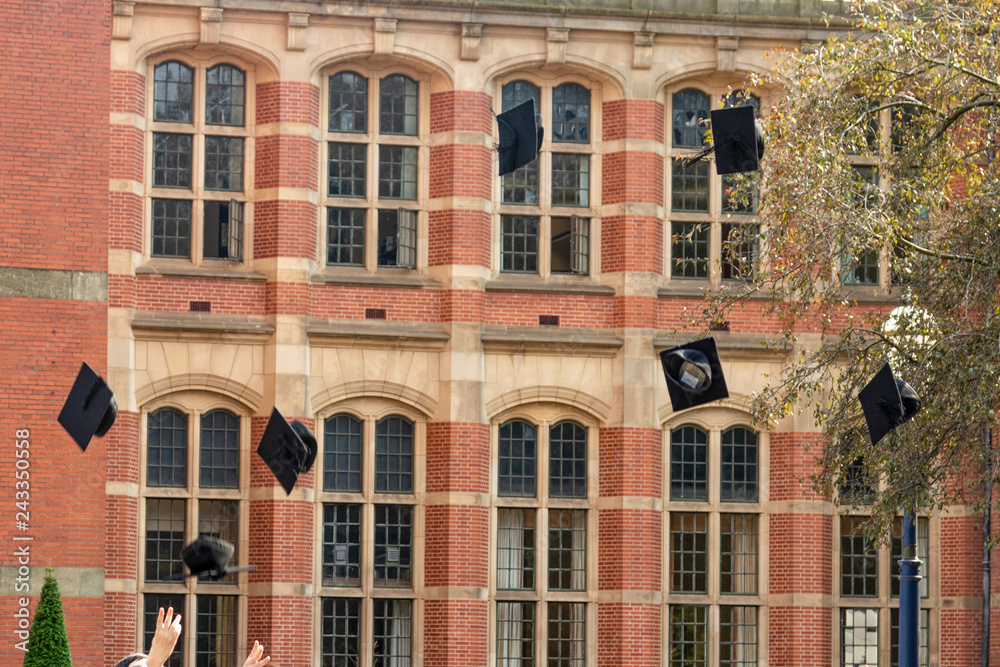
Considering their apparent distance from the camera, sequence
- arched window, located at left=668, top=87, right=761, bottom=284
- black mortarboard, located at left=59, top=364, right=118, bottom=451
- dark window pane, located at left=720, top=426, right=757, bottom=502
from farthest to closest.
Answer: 1. arched window, located at left=668, top=87, right=761, bottom=284
2. dark window pane, located at left=720, top=426, right=757, bottom=502
3. black mortarboard, located at left=59, top=364, right=118, bottom=451

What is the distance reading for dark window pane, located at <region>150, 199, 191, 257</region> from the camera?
21.2 meters

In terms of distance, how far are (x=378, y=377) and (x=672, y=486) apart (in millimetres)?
4252

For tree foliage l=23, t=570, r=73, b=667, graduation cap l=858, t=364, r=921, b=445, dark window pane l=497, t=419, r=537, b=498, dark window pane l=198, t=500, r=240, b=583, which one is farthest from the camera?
dark window pane l=497, t=419, r=537, b=498

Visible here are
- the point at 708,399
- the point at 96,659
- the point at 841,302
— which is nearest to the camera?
the point at 841,302

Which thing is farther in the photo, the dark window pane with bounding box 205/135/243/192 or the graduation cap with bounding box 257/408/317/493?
the dark window pane with bounding box 205/135/243/192

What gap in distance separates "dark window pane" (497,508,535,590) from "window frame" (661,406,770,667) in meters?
1.78

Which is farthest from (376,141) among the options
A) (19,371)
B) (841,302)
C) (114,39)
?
(841,302)

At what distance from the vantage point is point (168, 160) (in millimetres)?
21312

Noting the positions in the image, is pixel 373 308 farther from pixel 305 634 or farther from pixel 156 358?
pixel 305 634

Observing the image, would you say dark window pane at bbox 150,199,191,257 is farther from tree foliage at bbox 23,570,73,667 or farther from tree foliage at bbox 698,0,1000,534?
tree foliage at bbox 698,0,1000,534

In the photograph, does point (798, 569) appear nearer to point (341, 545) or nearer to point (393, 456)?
point (393, 456)

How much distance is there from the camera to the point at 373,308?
21.3m

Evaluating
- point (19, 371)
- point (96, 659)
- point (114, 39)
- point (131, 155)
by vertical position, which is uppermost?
point (114, 39)

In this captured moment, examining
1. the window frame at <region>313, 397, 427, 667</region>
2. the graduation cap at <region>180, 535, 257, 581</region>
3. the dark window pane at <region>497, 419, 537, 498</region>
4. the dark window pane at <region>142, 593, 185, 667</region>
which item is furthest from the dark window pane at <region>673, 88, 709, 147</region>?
the graduation cap at <region>180, 535, 257, 581</region>
